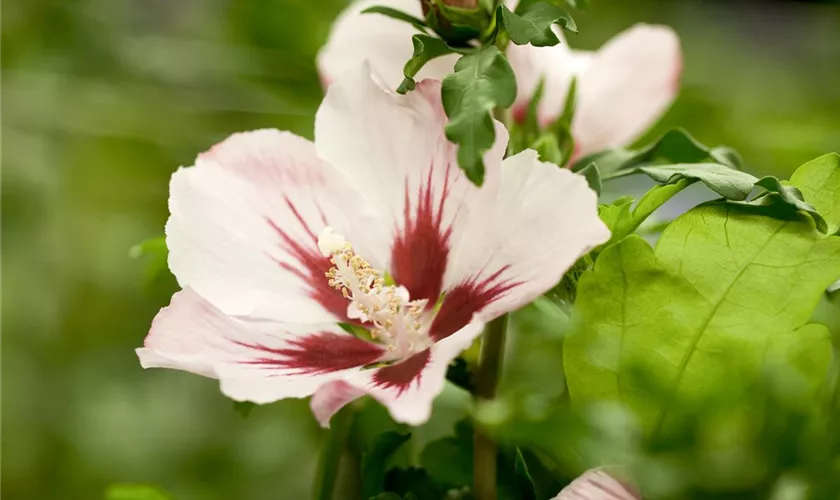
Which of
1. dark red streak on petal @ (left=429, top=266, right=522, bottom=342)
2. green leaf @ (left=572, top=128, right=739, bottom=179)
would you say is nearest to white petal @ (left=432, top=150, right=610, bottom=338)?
dark red streak on petal @ (left=429, top=266, right=522, bottom=342)

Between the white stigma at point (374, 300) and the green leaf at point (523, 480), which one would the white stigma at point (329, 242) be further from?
the green leaf at point (523, 480)

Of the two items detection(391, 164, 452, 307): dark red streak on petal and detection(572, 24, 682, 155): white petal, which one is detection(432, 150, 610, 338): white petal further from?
detection(572, 24, 682, 155): white petal

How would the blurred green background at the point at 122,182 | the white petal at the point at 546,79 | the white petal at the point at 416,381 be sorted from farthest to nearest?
1. the blurred green background at the point at 122,182
2. the white petal at the point at 546,79
3. the white petal at the point at 416,381

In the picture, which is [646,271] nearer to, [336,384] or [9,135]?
[336,384]

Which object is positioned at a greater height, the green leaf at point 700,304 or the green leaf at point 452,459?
the green leaf at point 700,304

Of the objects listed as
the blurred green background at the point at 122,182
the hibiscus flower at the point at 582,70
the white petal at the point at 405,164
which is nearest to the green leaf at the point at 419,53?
the white petal at the point at 405,164
